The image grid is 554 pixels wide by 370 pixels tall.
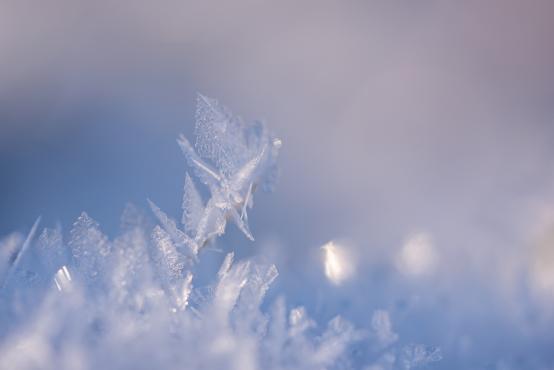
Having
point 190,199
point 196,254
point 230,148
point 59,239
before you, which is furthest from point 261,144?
point 59,239

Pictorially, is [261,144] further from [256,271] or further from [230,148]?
[256,271]


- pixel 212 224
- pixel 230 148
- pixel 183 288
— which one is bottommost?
pixel 183 288

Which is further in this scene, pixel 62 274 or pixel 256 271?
pixel 256 271

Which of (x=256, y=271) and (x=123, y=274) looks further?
(x=256, y=271)

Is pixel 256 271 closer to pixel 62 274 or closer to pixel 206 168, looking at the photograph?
pixel 206 168

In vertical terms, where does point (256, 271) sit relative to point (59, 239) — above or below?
below

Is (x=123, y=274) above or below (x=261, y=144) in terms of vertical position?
below

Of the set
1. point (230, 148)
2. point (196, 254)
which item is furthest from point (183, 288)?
point (230, 148)

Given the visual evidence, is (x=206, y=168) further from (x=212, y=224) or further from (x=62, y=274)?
(x=62, y=274)
